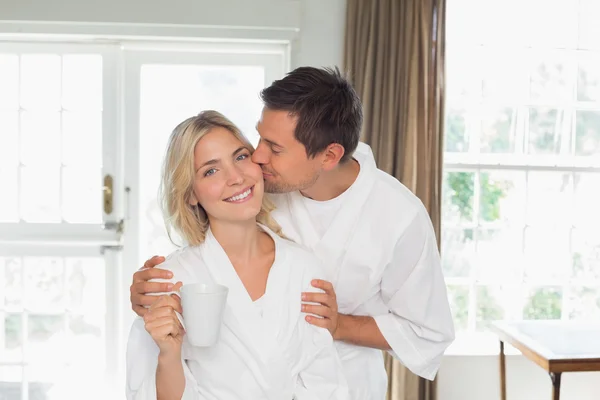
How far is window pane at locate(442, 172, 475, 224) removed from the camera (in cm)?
342

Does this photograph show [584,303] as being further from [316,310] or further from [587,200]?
[316,310]

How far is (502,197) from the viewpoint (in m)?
3.45

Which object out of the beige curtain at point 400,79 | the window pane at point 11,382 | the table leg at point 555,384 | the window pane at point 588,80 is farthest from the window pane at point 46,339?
the window pane at point 588,80

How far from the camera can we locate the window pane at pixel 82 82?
3.26 m

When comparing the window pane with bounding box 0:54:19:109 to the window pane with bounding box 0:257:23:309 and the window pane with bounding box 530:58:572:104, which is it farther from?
the window pane with bounding box 530:58:572:104

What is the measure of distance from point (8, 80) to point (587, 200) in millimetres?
3384

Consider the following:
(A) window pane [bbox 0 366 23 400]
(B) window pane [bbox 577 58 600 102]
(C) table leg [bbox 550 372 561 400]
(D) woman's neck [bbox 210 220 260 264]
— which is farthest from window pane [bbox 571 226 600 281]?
(A) window pane [bbox 0 366 23 400]

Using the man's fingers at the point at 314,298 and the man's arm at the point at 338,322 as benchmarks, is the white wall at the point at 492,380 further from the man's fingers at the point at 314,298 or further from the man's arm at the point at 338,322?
the man's fingers at the point at 314,298

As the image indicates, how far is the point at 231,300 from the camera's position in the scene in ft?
4.94

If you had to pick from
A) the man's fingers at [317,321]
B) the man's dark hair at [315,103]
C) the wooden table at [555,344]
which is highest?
the man's dark hair at [315,103]

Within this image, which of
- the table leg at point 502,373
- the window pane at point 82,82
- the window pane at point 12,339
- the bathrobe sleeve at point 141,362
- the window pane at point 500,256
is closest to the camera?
the bathrobe sleeve at point 141,362

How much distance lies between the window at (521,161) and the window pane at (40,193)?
2.21 metres

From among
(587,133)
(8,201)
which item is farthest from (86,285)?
(587,133)

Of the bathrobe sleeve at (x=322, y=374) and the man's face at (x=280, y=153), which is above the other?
the man's face at (x=280, y=153)
